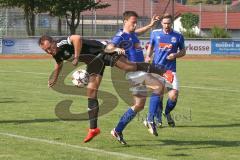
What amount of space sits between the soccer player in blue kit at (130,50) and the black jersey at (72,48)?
28 cm

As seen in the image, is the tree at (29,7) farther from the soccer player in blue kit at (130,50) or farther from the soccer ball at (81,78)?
the soccer ball at (81,78)

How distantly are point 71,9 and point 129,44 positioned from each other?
47.1 metres

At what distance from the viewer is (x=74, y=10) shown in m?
57.3

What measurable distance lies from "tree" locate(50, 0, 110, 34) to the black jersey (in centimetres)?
4508

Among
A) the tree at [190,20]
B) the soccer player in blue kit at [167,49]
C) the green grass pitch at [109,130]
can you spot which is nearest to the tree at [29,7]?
the tree at [190,20]

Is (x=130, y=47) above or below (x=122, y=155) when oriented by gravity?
above

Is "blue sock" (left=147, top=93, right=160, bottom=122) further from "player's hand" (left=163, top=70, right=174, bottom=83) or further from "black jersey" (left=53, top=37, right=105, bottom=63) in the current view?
"black jersey" (left=53, top=37, right=105, bottom=63)

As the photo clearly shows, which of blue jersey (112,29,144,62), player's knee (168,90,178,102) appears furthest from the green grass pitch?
blue jersey (112,29,144,62)

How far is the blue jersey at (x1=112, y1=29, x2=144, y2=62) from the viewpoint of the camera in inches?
401

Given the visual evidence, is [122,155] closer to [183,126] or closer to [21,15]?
[183,126]

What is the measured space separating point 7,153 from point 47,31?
46491mm

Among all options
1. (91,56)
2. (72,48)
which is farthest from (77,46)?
(91,56)

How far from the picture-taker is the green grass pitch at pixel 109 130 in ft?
29.9

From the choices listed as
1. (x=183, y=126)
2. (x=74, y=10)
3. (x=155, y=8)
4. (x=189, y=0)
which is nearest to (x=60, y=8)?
(x=74, y=10)
